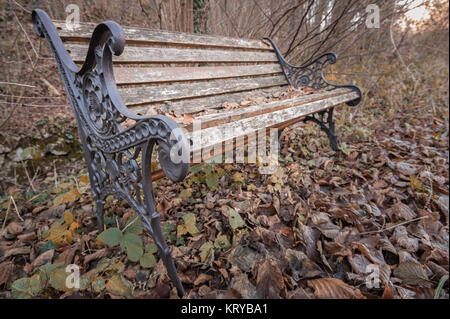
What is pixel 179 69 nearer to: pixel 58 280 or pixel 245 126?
pixel 245 126

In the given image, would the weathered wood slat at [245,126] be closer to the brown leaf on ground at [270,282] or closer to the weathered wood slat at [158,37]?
the brown leaf on ground at [270,282]

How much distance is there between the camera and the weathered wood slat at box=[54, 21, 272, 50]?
1194 millimetres

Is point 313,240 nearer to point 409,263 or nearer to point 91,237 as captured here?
point 409,263

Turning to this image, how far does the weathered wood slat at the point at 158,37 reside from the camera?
3.92 ft

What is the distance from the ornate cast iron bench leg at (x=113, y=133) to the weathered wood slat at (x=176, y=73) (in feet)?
0.89

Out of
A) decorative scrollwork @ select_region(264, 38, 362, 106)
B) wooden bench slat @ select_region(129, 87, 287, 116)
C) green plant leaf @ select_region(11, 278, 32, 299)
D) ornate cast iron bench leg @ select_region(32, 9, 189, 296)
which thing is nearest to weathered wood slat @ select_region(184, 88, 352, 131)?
ornate cast iron bench leg @ select_region(32, 9, 189, 296)

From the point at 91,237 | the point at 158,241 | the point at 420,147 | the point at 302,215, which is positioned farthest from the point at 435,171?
the point at 91,237

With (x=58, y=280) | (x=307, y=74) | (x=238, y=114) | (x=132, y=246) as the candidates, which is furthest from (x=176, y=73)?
(x=307, y=74)

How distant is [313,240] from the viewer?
119cm

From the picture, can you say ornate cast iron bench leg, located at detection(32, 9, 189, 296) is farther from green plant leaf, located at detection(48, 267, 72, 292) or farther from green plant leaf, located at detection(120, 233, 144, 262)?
green plant leaf, located at detection(48, 267, 72, 292)

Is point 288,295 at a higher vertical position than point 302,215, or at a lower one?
lower

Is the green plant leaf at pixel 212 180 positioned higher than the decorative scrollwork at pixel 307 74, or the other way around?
the decorative scrollwork at pixel 307 74

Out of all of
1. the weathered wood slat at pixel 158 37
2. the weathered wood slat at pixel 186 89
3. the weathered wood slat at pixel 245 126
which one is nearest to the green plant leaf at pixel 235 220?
the weathered wood slat at pixel 245 126
